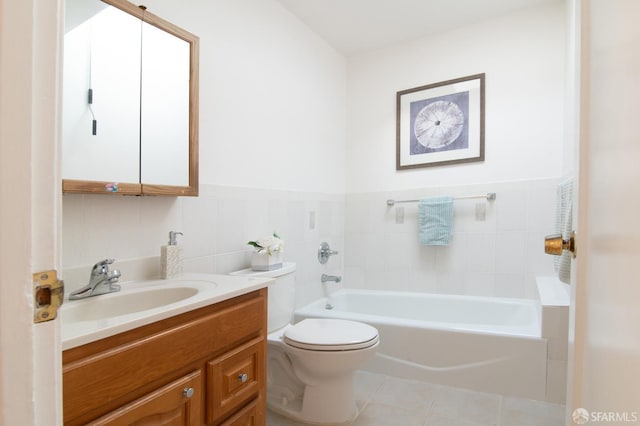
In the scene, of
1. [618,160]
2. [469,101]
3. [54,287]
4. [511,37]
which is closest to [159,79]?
[54,287]

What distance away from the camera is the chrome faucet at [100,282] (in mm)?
1145

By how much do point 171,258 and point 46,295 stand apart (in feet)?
3.60

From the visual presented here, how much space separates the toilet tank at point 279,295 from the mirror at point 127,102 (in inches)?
22.8

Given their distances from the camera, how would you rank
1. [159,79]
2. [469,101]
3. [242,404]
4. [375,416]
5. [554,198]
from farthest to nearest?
[469,101] < [554,198] < [375,416] < [159,79] < [242,404]

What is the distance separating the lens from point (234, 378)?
118 cm

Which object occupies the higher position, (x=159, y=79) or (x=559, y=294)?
(x=159, y=79)

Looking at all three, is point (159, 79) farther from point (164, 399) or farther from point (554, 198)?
point (554, 198)

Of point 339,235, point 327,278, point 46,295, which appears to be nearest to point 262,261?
point 327,278

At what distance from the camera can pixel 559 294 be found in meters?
2.02

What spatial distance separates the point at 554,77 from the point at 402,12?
1.17m

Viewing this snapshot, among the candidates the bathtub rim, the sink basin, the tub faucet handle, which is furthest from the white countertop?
the tub faucet handle

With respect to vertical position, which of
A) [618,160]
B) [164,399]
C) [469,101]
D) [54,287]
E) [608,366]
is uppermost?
[469,101]

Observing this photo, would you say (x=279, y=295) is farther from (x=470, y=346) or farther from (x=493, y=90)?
Result: (x=493, y=90)

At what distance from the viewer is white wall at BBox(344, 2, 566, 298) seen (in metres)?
2.47
